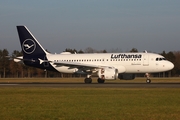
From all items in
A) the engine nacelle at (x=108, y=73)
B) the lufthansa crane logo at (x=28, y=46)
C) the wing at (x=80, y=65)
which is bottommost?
the engine nacelle at (x=108, y=73)

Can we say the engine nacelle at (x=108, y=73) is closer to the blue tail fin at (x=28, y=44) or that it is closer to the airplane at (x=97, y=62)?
the airplane at (x=97, y=62)

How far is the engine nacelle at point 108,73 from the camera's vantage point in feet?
158

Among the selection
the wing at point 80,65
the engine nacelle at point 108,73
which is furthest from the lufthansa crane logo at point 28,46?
the engine nacelle at point 108,73

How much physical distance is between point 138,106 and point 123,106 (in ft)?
2.36

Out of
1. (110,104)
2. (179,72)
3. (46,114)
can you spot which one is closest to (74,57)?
(110,104)

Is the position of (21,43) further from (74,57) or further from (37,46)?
(74,57)

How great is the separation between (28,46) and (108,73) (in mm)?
13280

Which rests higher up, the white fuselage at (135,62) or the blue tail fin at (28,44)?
the blue tail fin at (28,44)

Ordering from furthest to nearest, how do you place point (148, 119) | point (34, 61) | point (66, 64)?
point (34, 61) → point (66, 64) → point (148, 119)

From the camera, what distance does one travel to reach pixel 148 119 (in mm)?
14984

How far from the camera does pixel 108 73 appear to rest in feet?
159

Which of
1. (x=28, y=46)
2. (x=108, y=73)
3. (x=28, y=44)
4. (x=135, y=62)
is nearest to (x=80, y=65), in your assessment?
(x=108, y=73)

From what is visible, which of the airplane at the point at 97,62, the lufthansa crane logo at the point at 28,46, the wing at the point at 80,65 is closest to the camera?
the airplane at the point at 97,62

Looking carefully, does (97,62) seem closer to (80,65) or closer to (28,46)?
(80,65)
